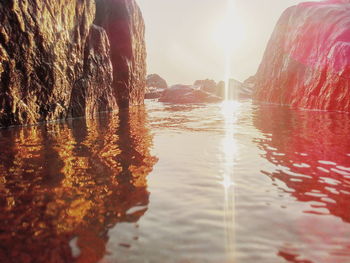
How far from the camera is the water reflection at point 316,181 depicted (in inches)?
79.6

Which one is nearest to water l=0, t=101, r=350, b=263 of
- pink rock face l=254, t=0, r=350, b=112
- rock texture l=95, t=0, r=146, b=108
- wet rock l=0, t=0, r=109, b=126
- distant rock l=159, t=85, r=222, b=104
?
wet rock l=0, t=0, r=109, b=126

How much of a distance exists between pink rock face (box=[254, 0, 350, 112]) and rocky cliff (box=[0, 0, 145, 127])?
A: 12162 millimetres

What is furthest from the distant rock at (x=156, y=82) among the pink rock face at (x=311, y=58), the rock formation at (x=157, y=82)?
the pink rock face at (x=311, y=58)

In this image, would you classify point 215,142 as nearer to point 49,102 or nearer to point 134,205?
point 134,205

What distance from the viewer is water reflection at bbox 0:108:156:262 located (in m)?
2.00

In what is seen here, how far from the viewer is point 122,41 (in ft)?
73.6

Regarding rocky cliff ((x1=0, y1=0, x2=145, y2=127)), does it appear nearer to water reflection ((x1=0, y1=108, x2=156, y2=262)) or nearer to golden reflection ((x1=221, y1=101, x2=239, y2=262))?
water reflection ((x1=0, y1=108, x2=156, y2=262))

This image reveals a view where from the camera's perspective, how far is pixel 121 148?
556 centimetres

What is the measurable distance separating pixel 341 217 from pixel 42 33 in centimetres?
1057

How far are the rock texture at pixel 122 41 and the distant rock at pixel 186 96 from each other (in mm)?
9281

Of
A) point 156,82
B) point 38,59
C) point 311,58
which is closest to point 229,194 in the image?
point 38,59

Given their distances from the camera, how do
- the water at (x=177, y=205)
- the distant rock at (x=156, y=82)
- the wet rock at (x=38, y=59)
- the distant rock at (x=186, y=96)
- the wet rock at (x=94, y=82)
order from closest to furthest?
the water at (x=177, y=205), the wet rock at (x=38, y=59), the wet rock at (x=94, y=82), the distant rock at (x=186, y=96), the distant rock at (x=156, y=82)

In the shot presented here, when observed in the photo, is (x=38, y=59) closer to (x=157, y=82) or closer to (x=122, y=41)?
(x=122, y=41)

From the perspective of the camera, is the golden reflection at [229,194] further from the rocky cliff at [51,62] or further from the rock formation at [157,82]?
the rock formation at [157,82]
